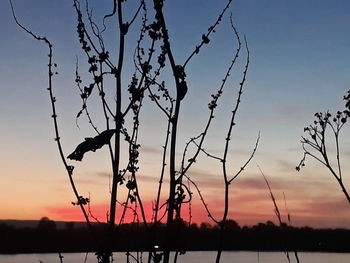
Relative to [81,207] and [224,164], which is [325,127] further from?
[81,207]

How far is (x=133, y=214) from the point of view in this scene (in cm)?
418

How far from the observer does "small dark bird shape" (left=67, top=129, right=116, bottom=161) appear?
3.05 meters

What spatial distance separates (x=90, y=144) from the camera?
313 cm

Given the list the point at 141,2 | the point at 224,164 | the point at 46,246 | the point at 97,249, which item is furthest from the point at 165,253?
the point at 46,246

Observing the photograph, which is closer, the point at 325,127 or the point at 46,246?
the point at 325,127

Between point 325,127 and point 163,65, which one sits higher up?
point 325,127

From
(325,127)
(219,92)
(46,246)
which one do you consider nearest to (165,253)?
(219,92)

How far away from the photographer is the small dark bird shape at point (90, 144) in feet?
10.0

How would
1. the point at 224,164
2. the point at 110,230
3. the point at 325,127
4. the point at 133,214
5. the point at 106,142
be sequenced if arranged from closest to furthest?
the point at 110,230 < the point at 106,142 < the point at 224,164 < the point at 133,214 < the point at 325,127

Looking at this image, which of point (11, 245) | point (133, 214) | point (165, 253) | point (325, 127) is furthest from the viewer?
point (11, 245)

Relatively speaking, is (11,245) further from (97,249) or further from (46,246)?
(97,249)

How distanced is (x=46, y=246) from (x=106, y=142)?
438ft

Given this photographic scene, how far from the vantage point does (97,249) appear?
3236mm

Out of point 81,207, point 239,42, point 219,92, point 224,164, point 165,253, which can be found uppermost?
point 239,42
